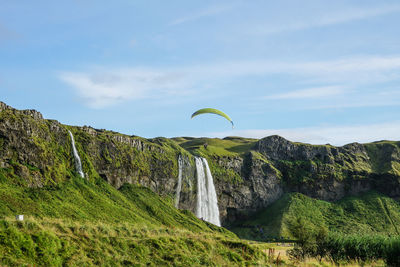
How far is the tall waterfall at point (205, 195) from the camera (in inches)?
4557

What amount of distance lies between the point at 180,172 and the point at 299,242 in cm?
6576

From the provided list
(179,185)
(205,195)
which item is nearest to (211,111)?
(179,185)

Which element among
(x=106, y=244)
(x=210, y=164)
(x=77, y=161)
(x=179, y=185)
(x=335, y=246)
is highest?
(x=210, y=164)

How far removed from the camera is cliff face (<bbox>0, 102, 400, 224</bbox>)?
74062 millimetres

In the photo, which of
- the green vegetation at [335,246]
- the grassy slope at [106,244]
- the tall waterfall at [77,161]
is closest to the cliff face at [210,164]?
the tall waterfall at [77,161]

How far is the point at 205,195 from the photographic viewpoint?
118562mm

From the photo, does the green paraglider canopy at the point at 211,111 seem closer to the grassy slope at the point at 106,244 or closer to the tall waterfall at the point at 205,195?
the grassy slope at the point at 106,244

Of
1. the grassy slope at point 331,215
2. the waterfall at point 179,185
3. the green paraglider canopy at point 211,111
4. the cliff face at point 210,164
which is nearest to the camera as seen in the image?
the green paraglider canopy at point 211,111

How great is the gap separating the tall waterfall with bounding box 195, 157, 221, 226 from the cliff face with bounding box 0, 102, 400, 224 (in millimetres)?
2494

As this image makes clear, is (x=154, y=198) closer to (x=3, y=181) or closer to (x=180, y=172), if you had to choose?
(x=180, y=172)

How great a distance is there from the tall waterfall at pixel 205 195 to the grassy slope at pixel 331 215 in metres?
8.13

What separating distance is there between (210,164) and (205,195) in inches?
415

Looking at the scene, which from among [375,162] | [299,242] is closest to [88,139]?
[299,242]

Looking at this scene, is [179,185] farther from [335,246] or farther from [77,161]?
[335,246]
